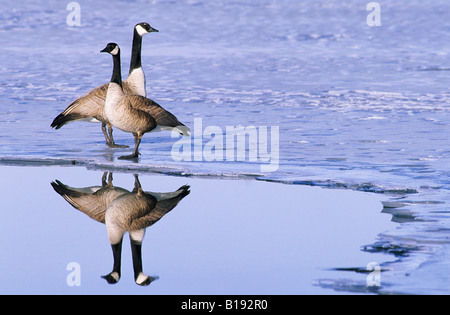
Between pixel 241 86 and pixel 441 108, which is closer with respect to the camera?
pixel 441 108

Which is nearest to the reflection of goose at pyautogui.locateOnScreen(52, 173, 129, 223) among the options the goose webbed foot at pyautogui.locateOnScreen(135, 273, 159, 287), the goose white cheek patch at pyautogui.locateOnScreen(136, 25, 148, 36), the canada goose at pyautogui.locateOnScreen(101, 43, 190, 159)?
the canada goose at pyautogui.locateOnScreen(101, 43, 190, 159)

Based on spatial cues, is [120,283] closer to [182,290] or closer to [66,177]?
[182,290]

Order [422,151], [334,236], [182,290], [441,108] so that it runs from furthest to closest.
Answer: [441,108] → [422,151] → [334,236] → [182,290]

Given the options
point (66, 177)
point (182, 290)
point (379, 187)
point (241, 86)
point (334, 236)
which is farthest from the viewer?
point (241, 86)

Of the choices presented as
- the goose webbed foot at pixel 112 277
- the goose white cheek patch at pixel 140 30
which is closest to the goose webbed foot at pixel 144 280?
the goose webbed foot at pixel 112 277

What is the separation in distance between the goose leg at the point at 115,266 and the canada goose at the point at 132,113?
133 inches

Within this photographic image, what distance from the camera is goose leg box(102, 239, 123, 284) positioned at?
4.78 metres

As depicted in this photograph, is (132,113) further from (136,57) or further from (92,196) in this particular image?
(92,196)

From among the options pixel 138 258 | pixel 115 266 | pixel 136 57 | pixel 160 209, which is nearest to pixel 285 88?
pixel 136 57

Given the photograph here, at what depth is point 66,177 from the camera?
25.6 feet

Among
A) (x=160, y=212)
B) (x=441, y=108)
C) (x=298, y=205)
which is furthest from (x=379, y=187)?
(x=441, y=108)

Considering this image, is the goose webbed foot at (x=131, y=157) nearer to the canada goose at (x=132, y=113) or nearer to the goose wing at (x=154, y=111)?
the canada goose at (x=132, y=113)

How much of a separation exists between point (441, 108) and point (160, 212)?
746 cm

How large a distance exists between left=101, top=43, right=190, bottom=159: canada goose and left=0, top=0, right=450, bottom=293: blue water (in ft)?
1.20
